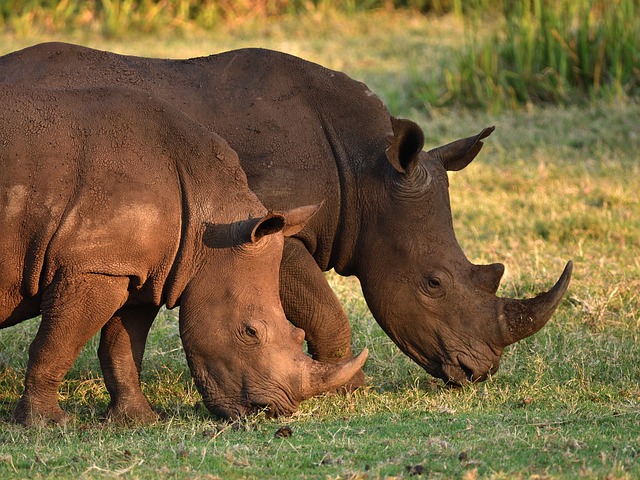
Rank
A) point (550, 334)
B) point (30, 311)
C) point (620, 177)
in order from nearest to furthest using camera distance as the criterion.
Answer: point (30, 311)
point (550, 334)
point (620, 177)

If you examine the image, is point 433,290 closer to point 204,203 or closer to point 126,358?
point 204,203

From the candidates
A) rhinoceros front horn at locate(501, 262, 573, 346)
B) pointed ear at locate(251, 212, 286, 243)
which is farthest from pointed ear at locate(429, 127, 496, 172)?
pointed ear at locate(251, 212, 286, 243)

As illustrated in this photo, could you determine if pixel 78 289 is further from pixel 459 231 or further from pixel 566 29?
pixel 566 29

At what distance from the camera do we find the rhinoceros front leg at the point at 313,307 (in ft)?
22.2

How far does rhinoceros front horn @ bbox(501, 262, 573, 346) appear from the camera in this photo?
6.79 metres

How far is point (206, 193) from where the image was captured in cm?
614

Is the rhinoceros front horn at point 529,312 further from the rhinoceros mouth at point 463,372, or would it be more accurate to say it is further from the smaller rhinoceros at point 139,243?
the smaller rhinoceros at point 139,243

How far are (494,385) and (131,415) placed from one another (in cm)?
198

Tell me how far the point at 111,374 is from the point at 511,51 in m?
8.33

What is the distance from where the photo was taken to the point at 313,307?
270 inches

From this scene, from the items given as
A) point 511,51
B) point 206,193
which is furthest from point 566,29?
point 206,193

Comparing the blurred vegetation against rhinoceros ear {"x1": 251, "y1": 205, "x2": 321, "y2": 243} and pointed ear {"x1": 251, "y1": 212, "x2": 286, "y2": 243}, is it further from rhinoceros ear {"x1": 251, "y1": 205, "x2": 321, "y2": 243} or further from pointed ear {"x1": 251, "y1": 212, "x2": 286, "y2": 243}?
pointed ear {"x1": 251, "y1": 212, "x2": 286, "y2": 243}

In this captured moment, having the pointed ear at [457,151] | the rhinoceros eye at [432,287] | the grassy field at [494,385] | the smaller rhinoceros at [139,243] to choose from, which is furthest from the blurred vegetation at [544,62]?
the smaller rhinoceros at [139,243]

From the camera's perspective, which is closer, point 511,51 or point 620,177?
point 620,177
